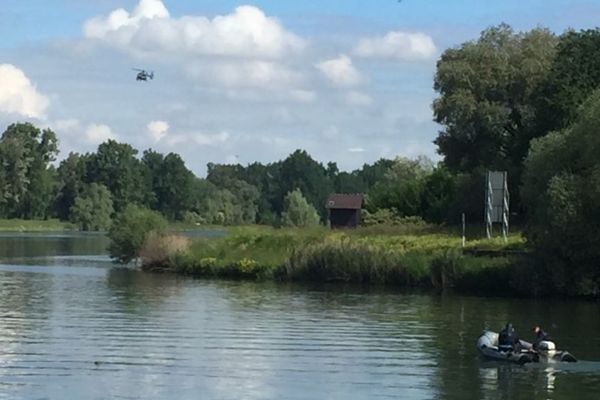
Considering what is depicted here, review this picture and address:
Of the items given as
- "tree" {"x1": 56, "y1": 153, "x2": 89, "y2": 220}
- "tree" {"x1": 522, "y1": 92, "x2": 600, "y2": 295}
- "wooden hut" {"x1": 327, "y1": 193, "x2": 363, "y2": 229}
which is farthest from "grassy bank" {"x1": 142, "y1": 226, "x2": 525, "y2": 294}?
"tree" {"x1": 56, "y1": 153, "x2": 89, "y2": 220}

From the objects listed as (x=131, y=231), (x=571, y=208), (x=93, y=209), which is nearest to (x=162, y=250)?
(x=131, y=231)

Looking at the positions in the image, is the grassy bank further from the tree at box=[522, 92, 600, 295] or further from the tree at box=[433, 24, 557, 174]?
the tree at box=[433, 24, 557, 174]

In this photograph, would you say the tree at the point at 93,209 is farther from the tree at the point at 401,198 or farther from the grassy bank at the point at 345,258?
the grassy bank at the point at 345,258

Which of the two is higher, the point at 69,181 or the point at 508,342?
the point at 69,181

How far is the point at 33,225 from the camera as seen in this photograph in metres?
174

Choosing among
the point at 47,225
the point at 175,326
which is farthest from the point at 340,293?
the point at 47,225

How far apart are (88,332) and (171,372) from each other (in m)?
9.30

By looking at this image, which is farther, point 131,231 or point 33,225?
point 33,225

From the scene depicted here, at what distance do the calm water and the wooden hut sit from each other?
35.1 metres

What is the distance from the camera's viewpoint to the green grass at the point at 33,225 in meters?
169

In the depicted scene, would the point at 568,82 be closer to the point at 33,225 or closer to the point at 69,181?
the point at 33,225

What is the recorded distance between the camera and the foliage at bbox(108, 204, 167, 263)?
8450cm

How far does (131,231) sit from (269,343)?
1867 inches

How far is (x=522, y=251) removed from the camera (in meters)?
61.8
